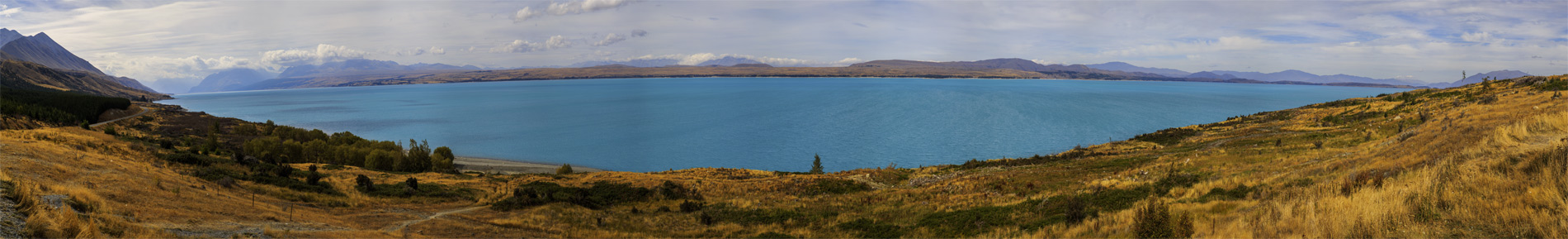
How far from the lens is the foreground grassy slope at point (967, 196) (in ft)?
26.5

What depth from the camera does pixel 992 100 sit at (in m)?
131

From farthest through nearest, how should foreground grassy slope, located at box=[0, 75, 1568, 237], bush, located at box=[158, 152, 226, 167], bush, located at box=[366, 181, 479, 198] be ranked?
bush, located at box=[158, 152, 226, 167] < bush, located at box=[366, 181, 479, 198] < foreground grassy slope, located at box=[0, 75, 1568, 237]

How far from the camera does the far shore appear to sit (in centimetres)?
4822

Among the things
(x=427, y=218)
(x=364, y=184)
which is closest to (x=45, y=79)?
(x=364, y=184)

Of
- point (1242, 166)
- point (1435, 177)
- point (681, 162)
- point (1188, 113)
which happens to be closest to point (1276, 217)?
point (1435, 177)

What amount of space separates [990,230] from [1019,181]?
8.91 meters

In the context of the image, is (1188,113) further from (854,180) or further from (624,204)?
(624,204)

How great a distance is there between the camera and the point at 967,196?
59.2 feet

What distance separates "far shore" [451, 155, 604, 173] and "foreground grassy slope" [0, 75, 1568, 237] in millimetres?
19463

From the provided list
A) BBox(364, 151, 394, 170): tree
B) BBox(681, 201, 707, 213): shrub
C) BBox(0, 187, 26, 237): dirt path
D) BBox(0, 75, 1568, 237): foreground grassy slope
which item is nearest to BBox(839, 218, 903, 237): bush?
BBox(0, 75, 1568, 237): foreground grassy slope

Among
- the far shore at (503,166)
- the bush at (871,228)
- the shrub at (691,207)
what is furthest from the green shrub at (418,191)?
the far shore at (503,166)

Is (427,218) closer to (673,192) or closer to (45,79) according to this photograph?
(673,192)

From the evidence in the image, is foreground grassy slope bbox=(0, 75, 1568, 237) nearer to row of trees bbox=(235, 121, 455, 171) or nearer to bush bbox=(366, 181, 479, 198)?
bush bbox=(366, 181, 479, 198)

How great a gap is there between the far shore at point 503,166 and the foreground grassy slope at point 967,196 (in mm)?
19463
